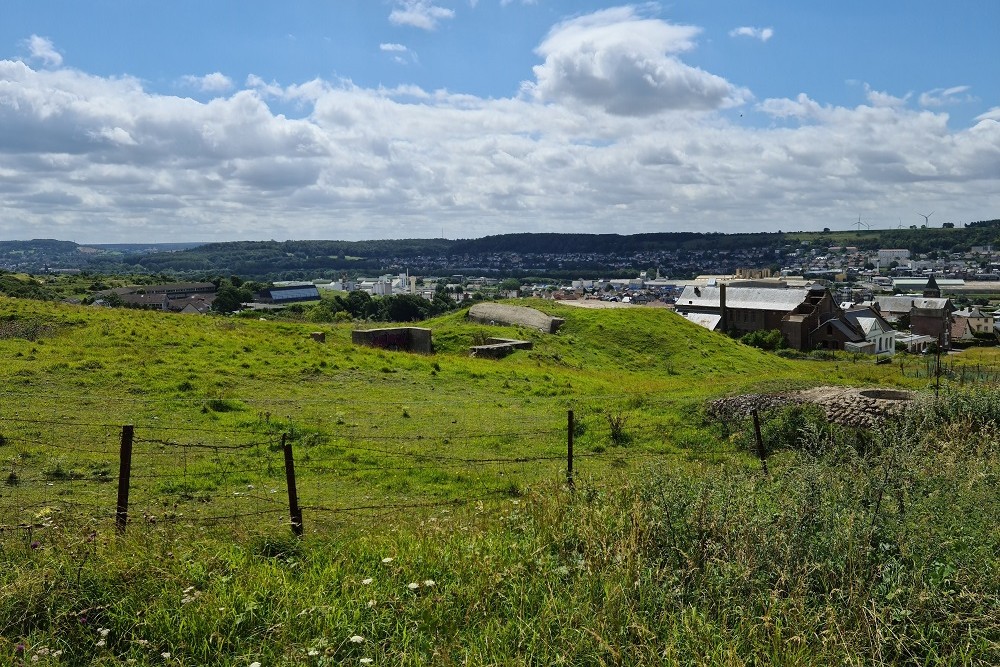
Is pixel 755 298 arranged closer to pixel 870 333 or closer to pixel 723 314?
pixel 723 314

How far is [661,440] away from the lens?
15.9m

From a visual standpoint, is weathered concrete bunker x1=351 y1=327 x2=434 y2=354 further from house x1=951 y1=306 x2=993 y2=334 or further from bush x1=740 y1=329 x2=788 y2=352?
house x1=951 y1=306 x2=993 y2=334

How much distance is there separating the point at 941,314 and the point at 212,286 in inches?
4011

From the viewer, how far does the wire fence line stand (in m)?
9.30

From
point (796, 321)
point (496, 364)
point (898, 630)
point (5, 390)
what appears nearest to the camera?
point (898, 630)

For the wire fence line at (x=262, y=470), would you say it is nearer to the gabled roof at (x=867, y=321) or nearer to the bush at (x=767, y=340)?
the bush at (x=767, y=340)

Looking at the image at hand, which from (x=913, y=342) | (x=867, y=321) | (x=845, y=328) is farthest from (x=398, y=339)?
(x=913, y=342)

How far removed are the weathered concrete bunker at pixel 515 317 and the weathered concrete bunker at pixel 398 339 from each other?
8.34 meters

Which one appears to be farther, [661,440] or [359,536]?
[661,440]

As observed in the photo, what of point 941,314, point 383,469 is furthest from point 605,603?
point 941,314

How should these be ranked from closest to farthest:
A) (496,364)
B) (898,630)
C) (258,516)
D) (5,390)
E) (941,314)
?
(898,630)
(258,516)
(5,390)
(496,364)
(941,314)

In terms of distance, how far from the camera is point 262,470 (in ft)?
41.2

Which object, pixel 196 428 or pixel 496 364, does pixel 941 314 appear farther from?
pixel 196 428

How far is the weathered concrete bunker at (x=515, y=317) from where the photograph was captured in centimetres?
4325
